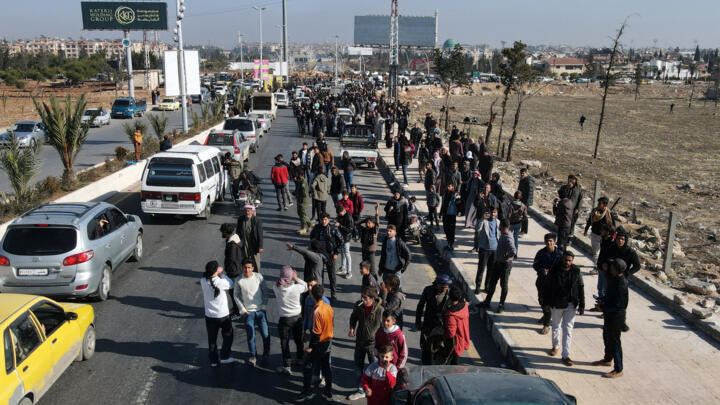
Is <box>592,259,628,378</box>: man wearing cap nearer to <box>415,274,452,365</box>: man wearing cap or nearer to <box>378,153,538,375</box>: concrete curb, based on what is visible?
<box>378,153,538,375</box>: concrete curb

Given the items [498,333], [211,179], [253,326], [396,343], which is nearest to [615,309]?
[498,333]

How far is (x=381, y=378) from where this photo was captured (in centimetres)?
571

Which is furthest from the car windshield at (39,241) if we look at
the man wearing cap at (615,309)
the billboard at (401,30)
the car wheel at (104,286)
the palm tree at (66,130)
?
the billboard at (401,30)

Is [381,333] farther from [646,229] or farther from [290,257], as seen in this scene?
[646,229]

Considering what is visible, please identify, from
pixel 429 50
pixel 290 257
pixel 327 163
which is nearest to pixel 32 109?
pixel 327 163

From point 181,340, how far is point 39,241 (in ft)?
9.38

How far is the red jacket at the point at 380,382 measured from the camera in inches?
225

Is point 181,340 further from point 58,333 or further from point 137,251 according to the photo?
point 137,251

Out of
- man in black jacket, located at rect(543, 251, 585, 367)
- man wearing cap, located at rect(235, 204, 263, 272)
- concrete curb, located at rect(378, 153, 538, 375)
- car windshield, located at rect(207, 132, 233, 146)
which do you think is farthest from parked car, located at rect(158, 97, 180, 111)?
man in black jacket, located at rect(543, 251, 585, 367)

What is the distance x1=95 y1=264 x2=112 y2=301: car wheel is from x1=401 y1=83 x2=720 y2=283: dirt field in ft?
34.9

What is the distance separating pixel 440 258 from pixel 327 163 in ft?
21.8

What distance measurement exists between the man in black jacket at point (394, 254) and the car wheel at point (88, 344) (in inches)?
168

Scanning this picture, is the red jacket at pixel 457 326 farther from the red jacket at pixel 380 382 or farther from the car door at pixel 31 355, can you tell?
the car door at pixel 31 355

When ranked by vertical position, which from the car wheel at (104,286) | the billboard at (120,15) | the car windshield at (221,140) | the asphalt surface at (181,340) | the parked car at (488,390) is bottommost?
the asphalt surface at (181,340)
